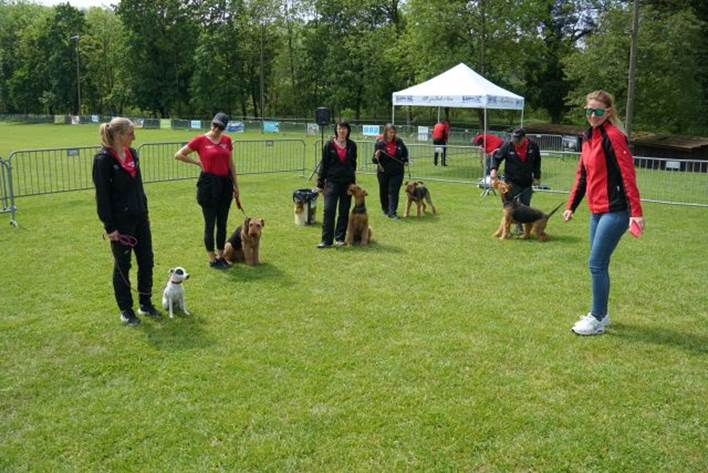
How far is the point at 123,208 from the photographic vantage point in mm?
4996

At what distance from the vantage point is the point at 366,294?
623cm

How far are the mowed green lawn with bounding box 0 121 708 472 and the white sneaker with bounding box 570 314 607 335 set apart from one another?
10cm

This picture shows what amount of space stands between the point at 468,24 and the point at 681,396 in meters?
33.4

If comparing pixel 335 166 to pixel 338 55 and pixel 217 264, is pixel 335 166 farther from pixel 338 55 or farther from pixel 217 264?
pixel 338 55

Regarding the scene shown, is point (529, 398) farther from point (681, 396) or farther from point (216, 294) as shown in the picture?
point (216, 294)

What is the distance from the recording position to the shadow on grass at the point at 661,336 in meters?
4.93

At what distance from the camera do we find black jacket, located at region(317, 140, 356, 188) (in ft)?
26.6

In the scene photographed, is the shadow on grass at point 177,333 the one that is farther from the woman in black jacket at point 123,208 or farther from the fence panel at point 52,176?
the fence panel at point 52,176

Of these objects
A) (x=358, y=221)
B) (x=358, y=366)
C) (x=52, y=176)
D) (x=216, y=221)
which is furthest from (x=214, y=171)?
(x=52, y=176)

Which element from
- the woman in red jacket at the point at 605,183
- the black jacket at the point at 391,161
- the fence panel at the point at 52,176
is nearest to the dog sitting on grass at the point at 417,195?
the black jacket at the point at 391,161

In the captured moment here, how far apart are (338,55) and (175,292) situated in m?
45.8

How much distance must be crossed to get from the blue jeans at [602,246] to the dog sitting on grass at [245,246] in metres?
3.81

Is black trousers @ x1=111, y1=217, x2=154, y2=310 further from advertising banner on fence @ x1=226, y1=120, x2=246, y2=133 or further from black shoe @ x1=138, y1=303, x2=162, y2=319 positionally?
advertising banner on fence @ x1=226, y1=120, x2=246, y2=133

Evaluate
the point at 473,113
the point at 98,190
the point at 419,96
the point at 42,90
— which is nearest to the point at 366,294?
the point at 98,190
